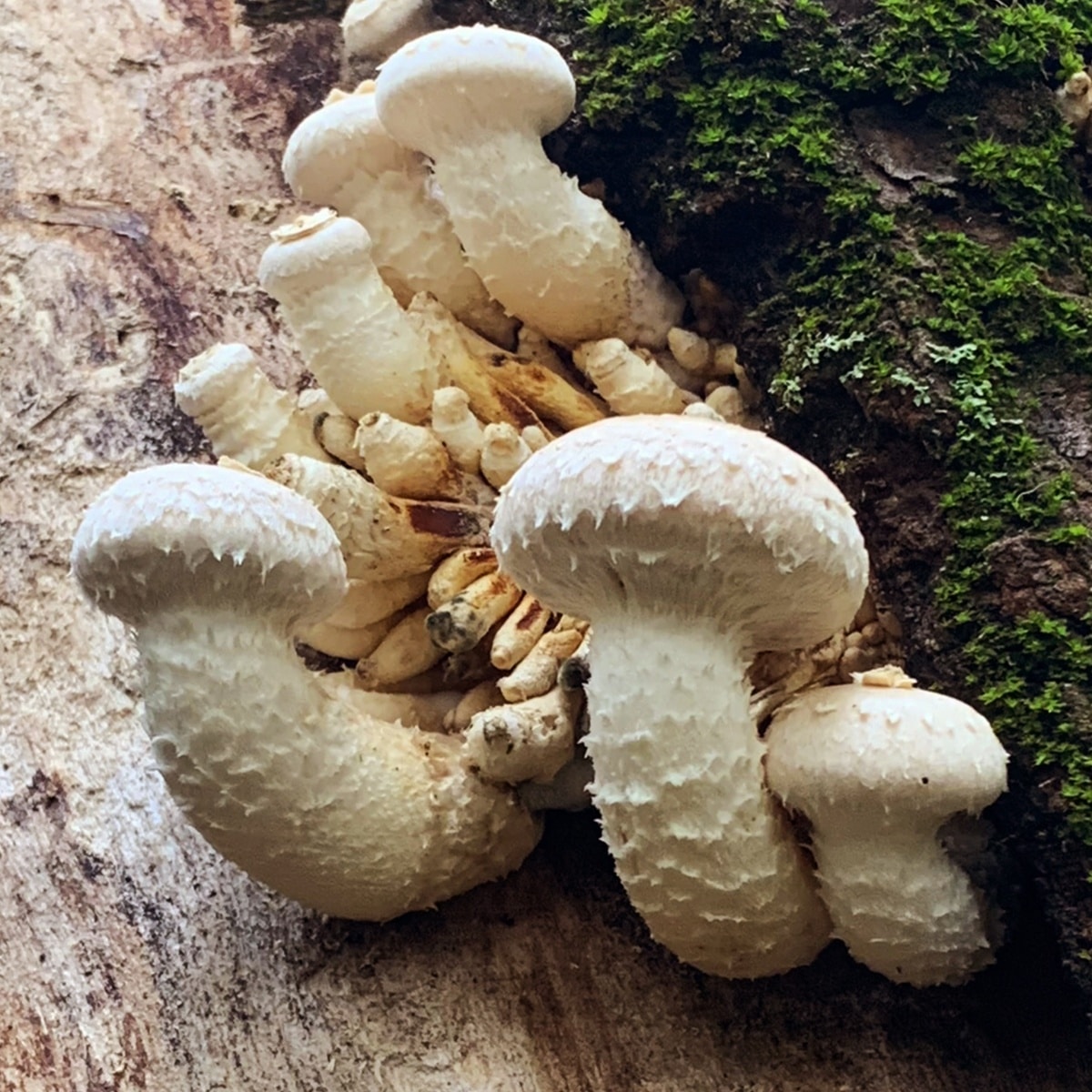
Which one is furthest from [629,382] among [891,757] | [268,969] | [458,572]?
[268,969]

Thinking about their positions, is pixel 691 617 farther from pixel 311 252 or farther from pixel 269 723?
pixel 311 252

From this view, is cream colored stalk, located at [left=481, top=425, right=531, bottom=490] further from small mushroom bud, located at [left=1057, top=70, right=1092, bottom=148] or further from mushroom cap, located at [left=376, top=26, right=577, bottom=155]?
small mushroom bud, located at [left=1057, top=70, right=1092, bottom=148]

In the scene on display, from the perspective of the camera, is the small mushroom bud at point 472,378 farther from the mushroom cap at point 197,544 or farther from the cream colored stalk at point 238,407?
the mushroom cap at point 197,544

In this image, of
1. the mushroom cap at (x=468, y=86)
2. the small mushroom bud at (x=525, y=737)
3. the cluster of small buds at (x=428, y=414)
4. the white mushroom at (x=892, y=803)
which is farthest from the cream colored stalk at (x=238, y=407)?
the white mushroom at (x=892, y=803)

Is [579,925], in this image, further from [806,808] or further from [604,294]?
[604,294]

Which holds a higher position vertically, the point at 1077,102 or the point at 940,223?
the point at 1077,102
